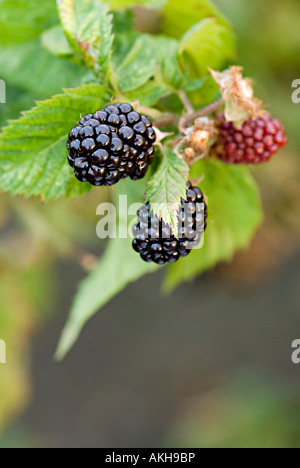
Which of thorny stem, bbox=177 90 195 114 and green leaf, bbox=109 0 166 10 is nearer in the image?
thorny stem, bbox=177 90 195 114

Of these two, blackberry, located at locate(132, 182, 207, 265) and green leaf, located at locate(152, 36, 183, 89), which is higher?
green leaf, located at locate(152, 36, 183, 89)

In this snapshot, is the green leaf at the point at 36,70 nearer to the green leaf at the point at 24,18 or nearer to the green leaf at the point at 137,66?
the green leaf at the point at 24,18

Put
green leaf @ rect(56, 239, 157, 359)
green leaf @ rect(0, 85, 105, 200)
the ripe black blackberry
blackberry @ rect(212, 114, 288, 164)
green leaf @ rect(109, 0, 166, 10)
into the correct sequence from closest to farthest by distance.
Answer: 1. the ripe black blackberry
2. green leaf @ rect(0, 85, 105, 200)
3. blackberry @ rect(212, 114, 288, 164)
4. green leaf @ rect(109, 0, 166, 10)
5. green leaf @ rect(56, 239, 157, 359)

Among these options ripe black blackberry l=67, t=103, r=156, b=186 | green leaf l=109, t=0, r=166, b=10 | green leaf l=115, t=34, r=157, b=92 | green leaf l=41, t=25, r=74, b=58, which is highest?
green leaf l=109, t=0, r=166, b=10

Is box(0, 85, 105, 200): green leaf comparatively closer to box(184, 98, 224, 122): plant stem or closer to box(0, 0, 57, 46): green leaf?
box(184, 98, 224, 122): plant stem

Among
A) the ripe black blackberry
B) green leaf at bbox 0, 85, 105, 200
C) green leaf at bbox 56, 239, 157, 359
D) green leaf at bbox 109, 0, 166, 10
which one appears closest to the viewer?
the ripe black blackberry

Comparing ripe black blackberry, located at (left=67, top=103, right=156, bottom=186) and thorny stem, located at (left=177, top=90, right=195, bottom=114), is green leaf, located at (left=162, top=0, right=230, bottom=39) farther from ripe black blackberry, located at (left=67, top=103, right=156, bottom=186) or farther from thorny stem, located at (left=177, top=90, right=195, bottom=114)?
ripe black blackberry, located at (left=67, top=103, right=156, bottom=186)

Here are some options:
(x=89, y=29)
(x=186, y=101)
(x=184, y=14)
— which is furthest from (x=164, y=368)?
(x=89, y=29)

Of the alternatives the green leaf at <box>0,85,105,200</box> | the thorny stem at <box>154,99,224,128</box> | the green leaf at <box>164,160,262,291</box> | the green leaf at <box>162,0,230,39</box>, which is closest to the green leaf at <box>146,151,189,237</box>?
the thorny stem at <box>154,99,224,128</box>
